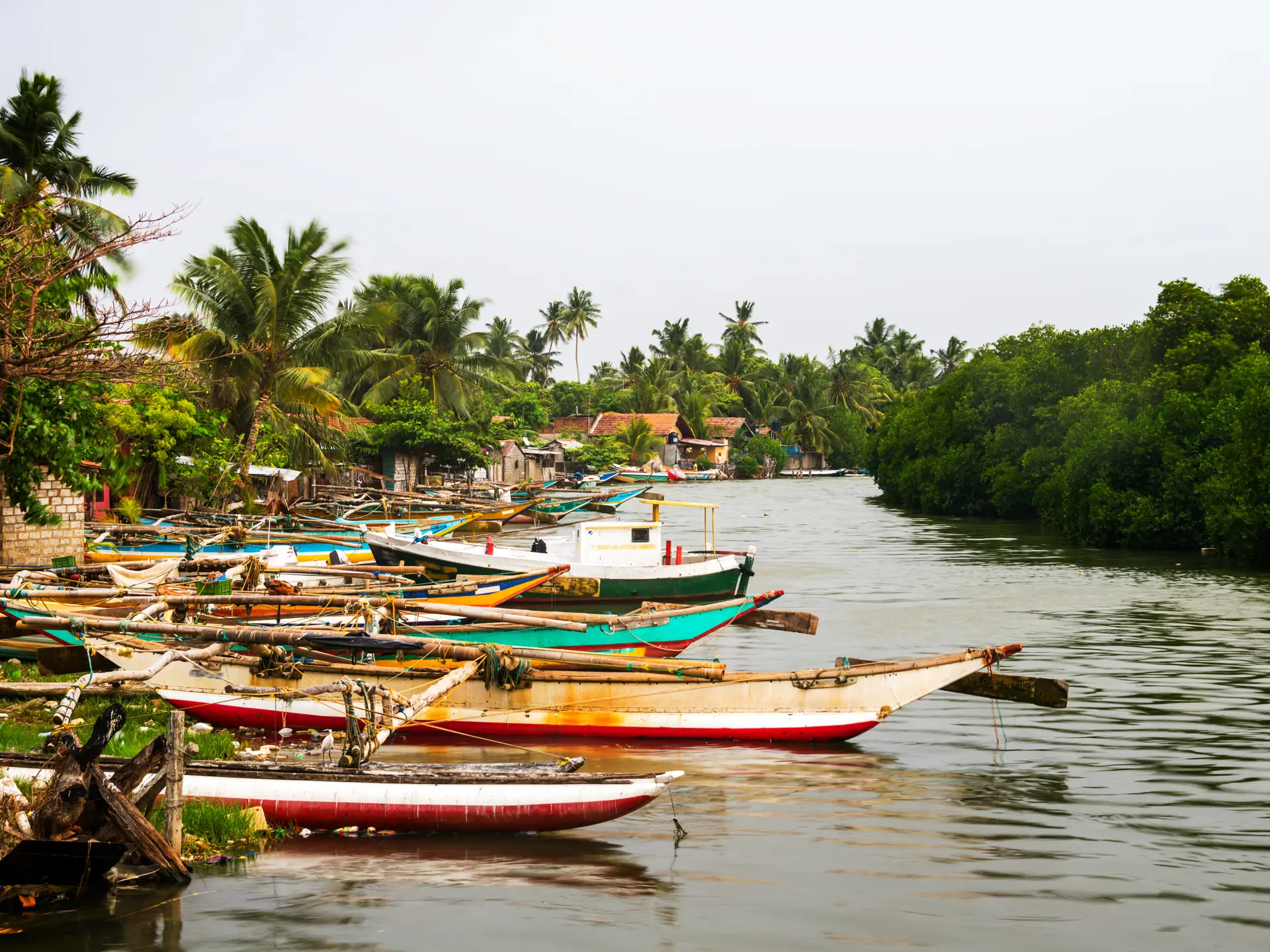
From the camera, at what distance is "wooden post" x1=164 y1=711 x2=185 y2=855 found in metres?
7.55

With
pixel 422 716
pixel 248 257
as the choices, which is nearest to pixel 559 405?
pixel 248 257

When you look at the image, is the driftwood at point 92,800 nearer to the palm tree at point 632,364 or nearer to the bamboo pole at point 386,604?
the bamboo pole at point 386,604

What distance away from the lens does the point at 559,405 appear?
10519 cm

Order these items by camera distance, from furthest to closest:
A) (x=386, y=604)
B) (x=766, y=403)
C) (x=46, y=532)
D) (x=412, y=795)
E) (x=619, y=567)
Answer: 1. (x=766, y=403)
2. (x=619, y=567)
3. (x=46, y=532)
4. (x=386, y=604)
5. (x=412, y=795)

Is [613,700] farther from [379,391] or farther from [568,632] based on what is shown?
[379,391]

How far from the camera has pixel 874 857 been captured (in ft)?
30.2

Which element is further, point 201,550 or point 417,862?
point 201,550

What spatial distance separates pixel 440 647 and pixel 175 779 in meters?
4.08

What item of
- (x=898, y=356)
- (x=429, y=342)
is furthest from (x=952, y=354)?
(x=429, y=342)

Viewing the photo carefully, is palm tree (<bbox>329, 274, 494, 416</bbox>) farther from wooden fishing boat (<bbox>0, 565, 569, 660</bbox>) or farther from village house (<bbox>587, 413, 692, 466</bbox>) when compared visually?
wooden fishing boat (<bbox>0, 565, 569, 660</bbox>)

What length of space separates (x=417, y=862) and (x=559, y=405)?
319 feet

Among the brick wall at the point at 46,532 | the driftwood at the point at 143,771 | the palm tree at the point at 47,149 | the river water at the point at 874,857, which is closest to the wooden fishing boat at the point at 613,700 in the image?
the river water at the point at 874,857

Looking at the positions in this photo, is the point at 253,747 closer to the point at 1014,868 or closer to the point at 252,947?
the point at 252,947

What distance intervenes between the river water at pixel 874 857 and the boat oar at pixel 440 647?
870 mm
